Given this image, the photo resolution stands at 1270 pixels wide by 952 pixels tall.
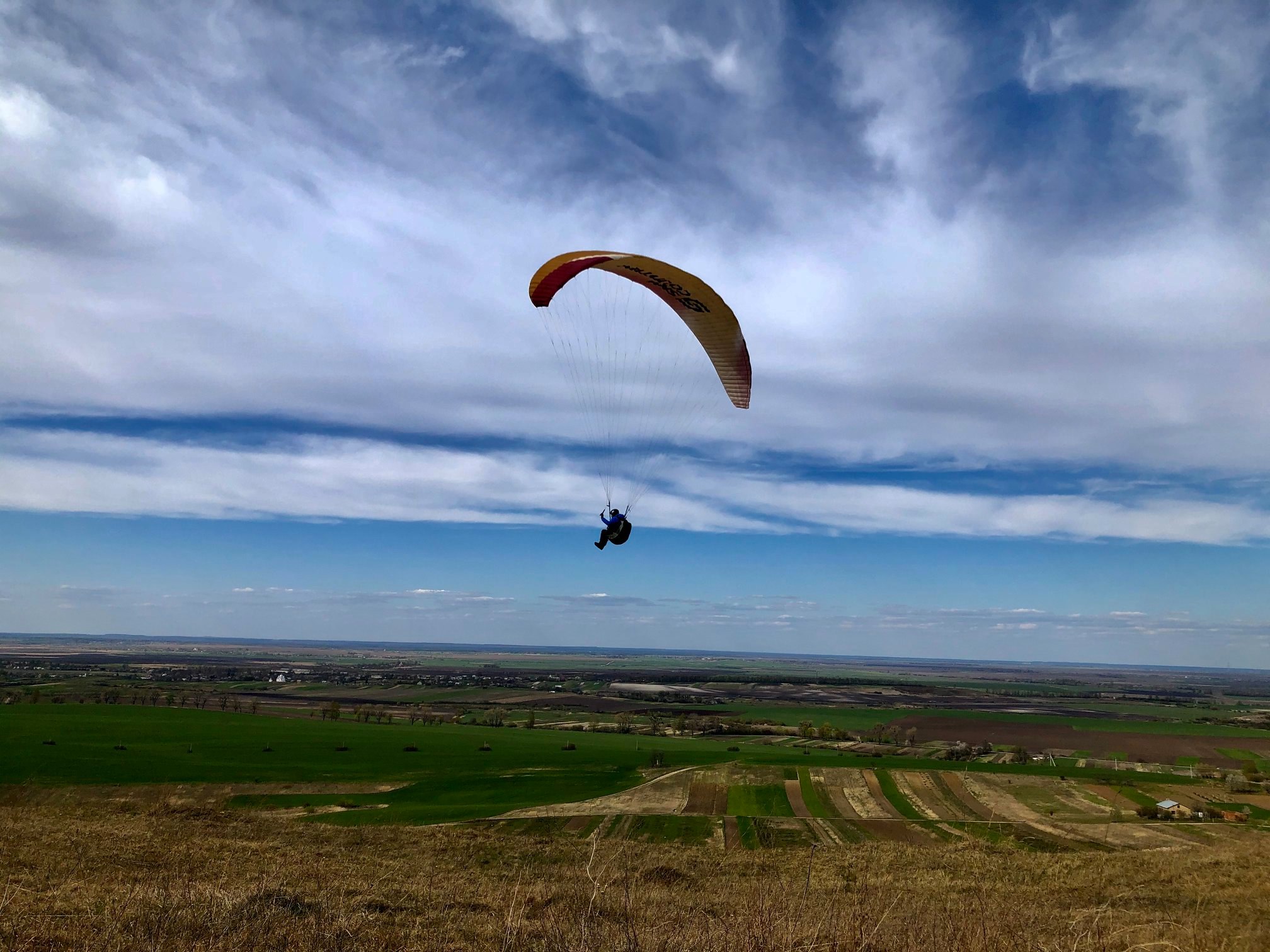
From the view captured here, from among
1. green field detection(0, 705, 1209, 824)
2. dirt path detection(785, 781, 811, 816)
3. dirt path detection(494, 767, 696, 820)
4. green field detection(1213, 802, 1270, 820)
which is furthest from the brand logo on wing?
green field detection(1213, 802, 1270, 820)

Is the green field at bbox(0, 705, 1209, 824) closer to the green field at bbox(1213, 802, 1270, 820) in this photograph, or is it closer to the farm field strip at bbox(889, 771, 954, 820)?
the farm field strip at bbox(889, 771, 954, 820)

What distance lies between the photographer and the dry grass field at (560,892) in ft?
23.2

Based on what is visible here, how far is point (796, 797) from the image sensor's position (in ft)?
136

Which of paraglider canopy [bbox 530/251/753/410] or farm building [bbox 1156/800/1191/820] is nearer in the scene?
paraglider canopy [bbox 530/251/753/410]

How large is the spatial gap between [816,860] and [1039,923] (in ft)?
48.2

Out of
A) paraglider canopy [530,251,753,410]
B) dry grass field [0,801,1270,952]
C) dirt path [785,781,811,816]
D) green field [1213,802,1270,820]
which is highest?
paraglider canopy [530,251,753,410]

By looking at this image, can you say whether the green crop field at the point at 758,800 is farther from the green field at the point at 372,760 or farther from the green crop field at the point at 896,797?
the green crop field at the point at 896,797

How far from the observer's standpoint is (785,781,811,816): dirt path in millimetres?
36875

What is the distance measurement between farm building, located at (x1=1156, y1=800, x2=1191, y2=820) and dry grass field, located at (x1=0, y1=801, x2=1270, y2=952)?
20.6 ft

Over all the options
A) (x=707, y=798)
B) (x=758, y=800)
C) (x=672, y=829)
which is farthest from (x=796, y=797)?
(x=672, y=829)

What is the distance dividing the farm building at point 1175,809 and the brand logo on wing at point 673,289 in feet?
121

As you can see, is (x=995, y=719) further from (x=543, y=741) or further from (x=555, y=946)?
(x=555, y=946)

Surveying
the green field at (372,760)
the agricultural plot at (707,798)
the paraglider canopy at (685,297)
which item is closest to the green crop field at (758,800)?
the green field at (372,760)

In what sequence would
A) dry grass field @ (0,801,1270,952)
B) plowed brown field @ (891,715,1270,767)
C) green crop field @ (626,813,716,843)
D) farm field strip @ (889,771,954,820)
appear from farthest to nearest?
plowed brown field @ (891,715,1270,767), farm field strip @ (889,771,954,820), green crop field @ (626,813,716,843), dry grass field @ (0,801,1270,952)
